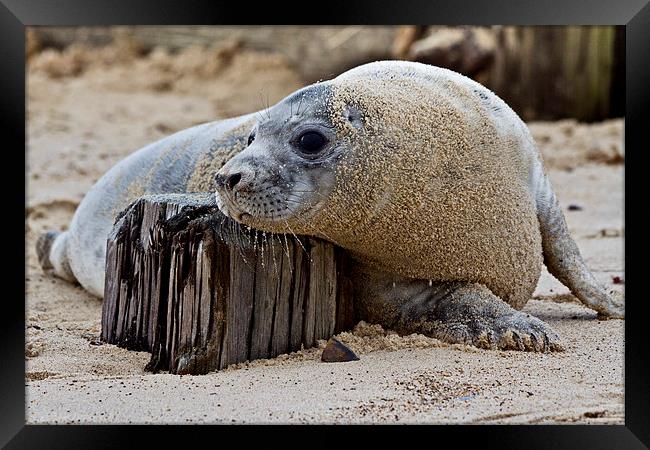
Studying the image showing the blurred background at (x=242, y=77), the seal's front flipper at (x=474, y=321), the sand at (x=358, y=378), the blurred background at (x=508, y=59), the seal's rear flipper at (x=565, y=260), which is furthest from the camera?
the blurred background at (x=508, y=59)

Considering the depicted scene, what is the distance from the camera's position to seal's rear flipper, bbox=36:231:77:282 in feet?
19.6

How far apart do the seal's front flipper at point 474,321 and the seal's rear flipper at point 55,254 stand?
8.14 feet

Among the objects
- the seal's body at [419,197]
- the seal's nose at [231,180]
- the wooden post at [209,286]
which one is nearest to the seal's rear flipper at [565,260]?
the seal's body at [419,197]

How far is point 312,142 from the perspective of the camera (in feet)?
12.6

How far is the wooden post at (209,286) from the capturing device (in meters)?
3.86

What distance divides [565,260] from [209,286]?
1728 mm

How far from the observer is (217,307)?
12.6 feet

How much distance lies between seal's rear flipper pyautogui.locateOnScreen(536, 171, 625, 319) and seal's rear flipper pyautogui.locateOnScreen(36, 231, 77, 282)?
2.86 m

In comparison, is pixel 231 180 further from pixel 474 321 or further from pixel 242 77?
pixel 242 77

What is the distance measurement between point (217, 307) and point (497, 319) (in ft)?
3.79

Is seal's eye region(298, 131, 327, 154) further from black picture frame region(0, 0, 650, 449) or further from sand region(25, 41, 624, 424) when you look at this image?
sand region(25, 41, 624, 424)

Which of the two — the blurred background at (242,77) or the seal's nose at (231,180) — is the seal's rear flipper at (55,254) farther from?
the seal's nose at (231,180)

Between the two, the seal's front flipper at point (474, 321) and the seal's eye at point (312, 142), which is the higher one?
the seal's eye at point (312, 142)

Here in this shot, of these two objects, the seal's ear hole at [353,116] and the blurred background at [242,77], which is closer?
the seal's ear hole at [353,116]
